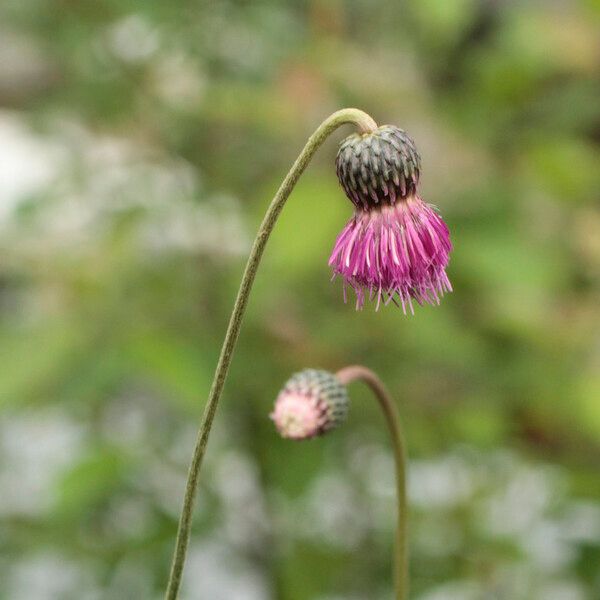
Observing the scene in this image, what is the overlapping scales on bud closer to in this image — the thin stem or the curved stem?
the thin stem

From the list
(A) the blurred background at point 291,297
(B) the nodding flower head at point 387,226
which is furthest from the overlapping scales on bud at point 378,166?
(A) the blurred background at point 291,297

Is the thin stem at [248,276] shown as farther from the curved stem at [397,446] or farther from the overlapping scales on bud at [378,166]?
the curved stem at [397,446]

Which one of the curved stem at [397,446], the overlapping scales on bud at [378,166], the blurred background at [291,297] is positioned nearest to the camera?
the overlapping scales on bud at [378,166]

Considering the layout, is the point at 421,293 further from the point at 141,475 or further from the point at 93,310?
the point at 141,475

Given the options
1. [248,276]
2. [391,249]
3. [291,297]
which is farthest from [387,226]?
[291,297]

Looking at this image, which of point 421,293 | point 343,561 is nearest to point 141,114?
point 343,561

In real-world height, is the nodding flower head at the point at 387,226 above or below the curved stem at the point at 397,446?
above

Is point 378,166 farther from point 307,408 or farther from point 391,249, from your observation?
point 307,408
